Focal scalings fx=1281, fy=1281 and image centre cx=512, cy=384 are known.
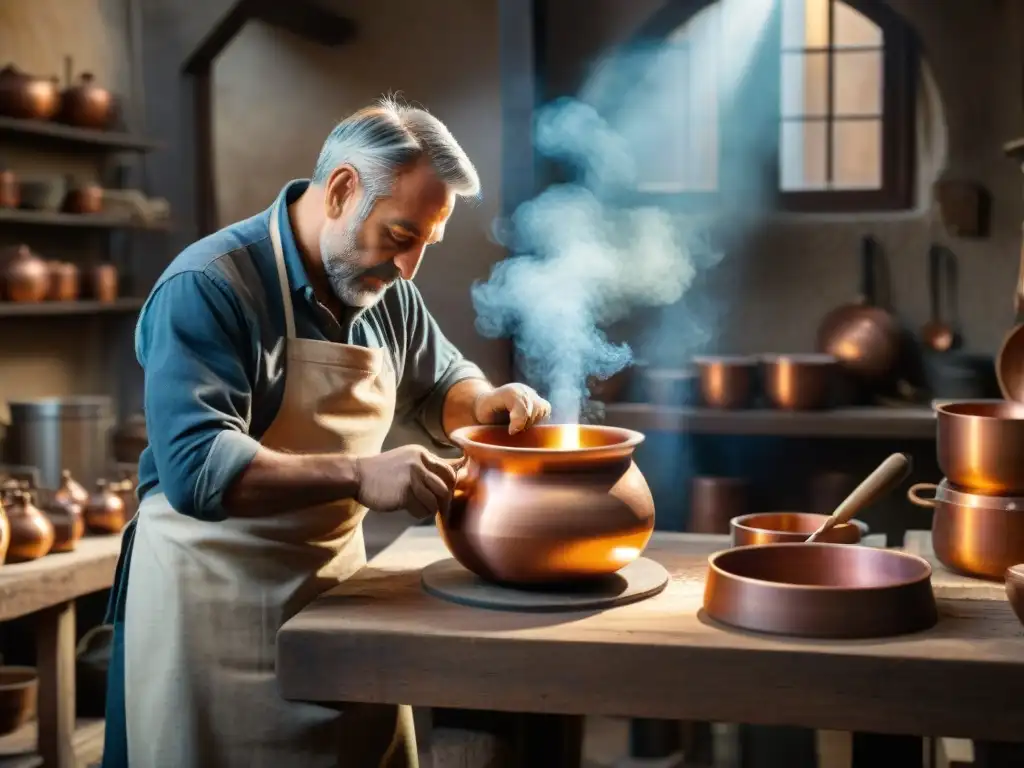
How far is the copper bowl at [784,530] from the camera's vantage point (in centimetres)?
258

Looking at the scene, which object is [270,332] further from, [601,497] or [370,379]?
[601,497]

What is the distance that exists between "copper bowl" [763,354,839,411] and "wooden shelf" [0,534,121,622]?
110 inches

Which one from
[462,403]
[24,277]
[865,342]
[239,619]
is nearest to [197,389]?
[239,619]

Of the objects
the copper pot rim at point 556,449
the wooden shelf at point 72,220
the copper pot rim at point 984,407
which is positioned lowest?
the copper pot rim at point 556,449

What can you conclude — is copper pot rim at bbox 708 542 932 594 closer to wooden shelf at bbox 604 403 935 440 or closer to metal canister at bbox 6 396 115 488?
wooden shelf at bbox 604 403 935 440

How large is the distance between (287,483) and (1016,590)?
123 cm

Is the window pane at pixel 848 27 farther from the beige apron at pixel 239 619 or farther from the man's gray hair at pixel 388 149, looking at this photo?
the beige apron at pixel 239 619

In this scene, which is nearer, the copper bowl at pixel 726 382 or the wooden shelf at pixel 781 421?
the wooden shelf at pixel 781 421

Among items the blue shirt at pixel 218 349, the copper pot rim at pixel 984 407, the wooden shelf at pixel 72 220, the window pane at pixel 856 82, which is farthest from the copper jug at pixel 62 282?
the copper pot rim at pixel 984 407

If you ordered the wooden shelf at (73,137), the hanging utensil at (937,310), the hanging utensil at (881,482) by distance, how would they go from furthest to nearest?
the hanging utensil at (937,310), the wooden shelf at (73,137), the hanging utensil at (881,482)

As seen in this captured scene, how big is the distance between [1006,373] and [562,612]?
1439 mm

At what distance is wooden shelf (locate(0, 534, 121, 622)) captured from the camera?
389 cm

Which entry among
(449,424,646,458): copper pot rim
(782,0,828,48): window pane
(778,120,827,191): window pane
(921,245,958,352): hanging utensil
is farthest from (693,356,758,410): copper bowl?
(449,424,646,458): copper pot rim

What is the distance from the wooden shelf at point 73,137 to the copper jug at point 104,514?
1.69 m
